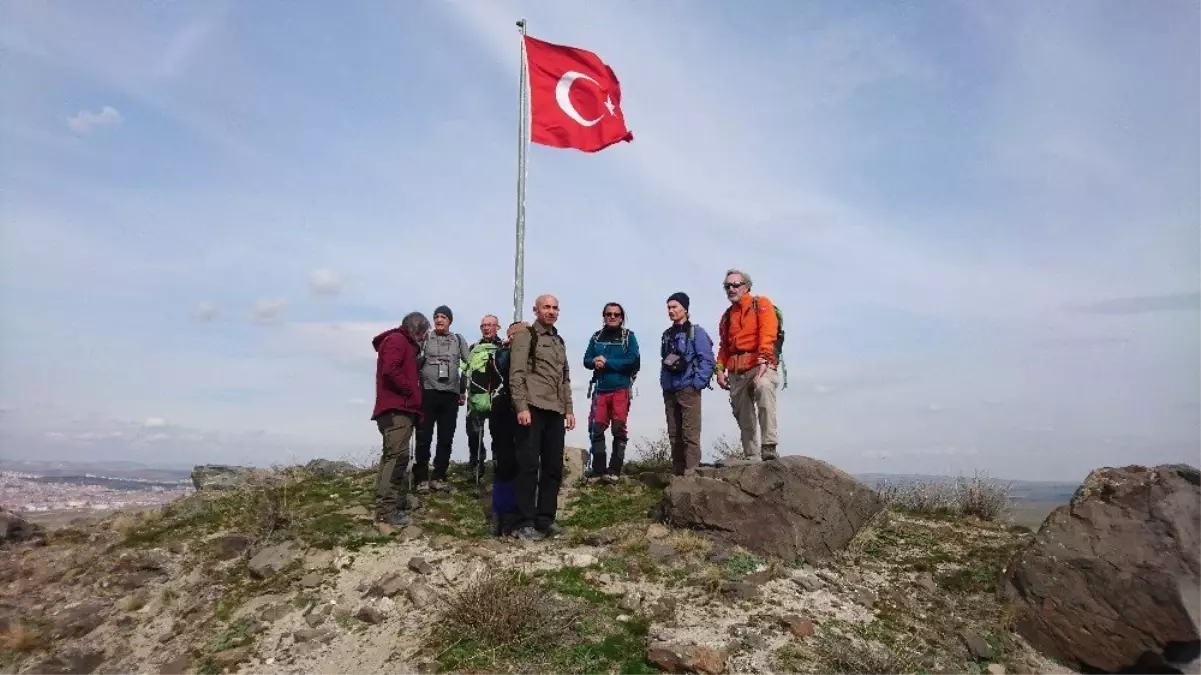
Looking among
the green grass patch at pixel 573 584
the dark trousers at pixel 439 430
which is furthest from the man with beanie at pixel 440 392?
the green grass patch at pixel 573 584

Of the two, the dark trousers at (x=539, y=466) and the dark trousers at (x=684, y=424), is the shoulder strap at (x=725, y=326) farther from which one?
the dark trousers at (x=539, y=466)

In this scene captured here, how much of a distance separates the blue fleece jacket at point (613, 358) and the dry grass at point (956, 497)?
3844 millimetres

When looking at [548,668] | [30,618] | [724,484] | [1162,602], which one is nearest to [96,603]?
[30,618]

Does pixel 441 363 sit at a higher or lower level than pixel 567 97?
lower

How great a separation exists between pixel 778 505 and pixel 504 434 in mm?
3045

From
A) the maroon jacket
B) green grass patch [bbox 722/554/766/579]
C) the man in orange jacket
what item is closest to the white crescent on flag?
the man in orange jacket

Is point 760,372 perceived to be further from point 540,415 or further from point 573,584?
point 573,584

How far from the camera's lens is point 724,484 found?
24.6ft

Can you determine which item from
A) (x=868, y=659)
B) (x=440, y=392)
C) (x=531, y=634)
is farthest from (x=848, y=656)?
(x=440, y=392)

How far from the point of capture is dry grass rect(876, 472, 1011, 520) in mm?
9359

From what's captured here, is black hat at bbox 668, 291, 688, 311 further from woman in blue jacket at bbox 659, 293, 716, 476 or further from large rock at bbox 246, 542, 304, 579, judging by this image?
large rock at bbox 246, 542, 304, 579

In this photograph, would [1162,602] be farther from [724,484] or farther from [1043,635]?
[724,484]

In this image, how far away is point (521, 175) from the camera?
9.70 m

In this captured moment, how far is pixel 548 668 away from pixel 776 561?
9.35 feet
